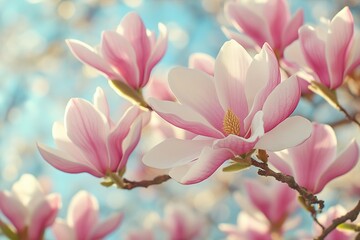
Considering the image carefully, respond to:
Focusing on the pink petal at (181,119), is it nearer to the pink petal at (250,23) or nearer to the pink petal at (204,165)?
the pink petal at (204,165)

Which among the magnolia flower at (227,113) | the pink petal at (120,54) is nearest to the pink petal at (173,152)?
the magnolia flower at (227,113)

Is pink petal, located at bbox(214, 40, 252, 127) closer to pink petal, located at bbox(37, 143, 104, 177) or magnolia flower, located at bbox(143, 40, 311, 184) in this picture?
magnolia flower, located at bbox(143, 40, 311, 184)

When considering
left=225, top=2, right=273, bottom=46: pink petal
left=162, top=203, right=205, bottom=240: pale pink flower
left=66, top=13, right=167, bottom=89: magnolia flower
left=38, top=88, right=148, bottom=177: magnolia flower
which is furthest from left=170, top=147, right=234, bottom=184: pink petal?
left=162, top=203, right=205, bottom=240: pale pink flower

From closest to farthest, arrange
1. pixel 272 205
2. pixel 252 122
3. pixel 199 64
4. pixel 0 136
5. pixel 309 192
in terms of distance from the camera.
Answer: pixel 252 122 → pixel 309 192 → pixel 199 64 → pixel 272 205 → pixel 0 136

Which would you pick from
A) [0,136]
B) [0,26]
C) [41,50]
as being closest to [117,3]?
[41,50]

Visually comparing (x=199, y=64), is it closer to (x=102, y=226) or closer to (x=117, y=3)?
(x=102, y=226)

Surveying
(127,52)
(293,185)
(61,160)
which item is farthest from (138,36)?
(293,185)

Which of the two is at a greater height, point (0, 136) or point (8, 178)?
point (0, 136)

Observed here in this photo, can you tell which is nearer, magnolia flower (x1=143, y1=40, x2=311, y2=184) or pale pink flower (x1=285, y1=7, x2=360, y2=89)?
magnolia flower (x1=143, y1=40, x2=311, y2=184)
